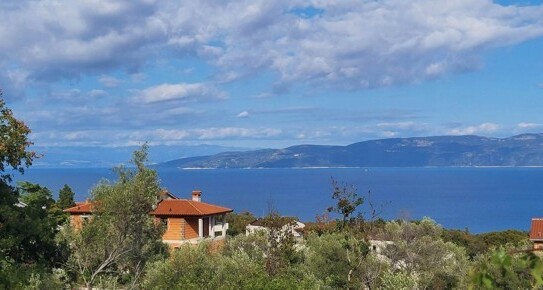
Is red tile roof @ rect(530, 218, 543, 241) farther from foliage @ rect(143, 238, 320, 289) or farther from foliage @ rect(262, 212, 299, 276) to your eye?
foliage @ rect(143, 238, 320, 289)

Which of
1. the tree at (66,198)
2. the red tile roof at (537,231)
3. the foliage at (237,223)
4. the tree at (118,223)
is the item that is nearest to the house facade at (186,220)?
the foliage at (237,223)

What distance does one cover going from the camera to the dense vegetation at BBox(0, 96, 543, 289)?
19672mm

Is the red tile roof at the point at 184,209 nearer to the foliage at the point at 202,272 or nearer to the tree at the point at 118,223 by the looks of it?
the tree at the point at 118,223

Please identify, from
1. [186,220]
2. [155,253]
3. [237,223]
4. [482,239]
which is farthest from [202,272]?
[482,239]

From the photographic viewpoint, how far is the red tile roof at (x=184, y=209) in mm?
43281

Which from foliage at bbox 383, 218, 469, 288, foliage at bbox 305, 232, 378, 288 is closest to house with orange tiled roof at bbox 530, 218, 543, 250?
foliage at bbox 383, 218, 469, 288

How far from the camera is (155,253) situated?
31.1 meters

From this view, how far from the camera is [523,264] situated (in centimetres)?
319

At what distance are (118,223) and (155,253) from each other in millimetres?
7166

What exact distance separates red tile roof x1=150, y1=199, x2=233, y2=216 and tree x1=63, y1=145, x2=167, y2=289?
54.2 ft

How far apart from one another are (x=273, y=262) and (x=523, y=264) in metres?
25.3

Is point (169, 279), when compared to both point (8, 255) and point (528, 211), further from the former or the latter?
Result: point (528, 211)

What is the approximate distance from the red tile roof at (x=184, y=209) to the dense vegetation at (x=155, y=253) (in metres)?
10.1

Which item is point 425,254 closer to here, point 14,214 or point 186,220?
point 186,220
